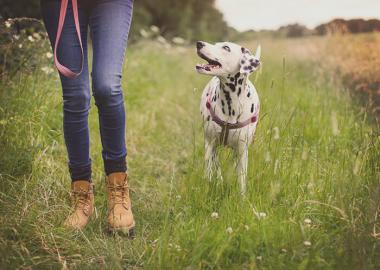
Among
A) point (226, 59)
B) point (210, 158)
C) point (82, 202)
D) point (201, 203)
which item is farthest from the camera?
point (210, 158)

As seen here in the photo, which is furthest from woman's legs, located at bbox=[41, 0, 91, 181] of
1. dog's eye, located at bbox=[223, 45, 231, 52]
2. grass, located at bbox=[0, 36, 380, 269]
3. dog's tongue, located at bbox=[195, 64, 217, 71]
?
dog's eye, located at bbox=[223, 45, 231, 52]

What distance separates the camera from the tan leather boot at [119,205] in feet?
10.7

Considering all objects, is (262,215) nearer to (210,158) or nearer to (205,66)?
(210,158)

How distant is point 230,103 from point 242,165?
1.44ft

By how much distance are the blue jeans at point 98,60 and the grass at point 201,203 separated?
1.68ft

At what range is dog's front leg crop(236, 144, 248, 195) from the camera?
10.9 feet

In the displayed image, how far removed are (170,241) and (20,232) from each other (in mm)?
818

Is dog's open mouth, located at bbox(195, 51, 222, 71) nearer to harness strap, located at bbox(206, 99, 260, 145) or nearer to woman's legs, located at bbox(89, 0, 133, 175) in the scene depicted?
harness strap, located at bbox(206, 99, 260, 145)

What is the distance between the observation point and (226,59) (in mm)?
3523

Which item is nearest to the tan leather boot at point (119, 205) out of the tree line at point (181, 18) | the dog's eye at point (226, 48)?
the dog's eye at point (226, 48)

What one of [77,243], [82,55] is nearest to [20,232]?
[77,243]

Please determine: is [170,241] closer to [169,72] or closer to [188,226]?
[188,226]

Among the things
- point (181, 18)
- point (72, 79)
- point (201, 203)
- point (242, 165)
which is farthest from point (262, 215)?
point (181, 18)

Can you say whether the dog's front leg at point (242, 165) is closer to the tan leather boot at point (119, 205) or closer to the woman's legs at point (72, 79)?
the tan leather boot at point (119, 205)
